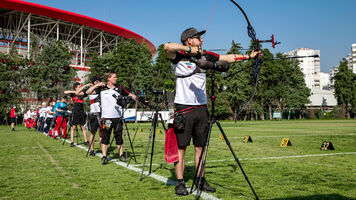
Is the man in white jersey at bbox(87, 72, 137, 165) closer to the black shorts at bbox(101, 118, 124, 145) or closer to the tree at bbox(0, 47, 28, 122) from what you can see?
the black shorts at bbox(101, 118, 124, 145)

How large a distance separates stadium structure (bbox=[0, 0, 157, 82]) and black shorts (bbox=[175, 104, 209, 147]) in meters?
51.9

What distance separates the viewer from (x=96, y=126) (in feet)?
31.8

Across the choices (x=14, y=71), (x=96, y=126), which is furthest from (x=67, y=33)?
(x=96, y=126)

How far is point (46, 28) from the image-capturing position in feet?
202

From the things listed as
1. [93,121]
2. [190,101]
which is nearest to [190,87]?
[190,101]

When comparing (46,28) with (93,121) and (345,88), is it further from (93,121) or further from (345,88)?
(345,88)

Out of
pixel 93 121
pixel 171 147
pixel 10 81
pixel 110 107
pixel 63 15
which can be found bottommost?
pixel 171 147

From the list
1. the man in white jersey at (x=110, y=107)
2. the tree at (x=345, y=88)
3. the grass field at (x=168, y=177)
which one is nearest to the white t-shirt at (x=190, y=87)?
the grass field at (x=168, y=177)

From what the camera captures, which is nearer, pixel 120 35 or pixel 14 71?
pixel 14 71

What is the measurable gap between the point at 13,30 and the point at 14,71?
16.9 metres

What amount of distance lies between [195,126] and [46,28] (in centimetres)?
6440

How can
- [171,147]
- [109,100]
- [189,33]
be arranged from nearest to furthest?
[189,33] < [171,147] < [109,100]

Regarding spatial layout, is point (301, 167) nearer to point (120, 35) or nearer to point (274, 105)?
point (120, 35)

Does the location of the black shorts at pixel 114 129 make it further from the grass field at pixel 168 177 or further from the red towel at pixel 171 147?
the red towel at pixel 171 147
